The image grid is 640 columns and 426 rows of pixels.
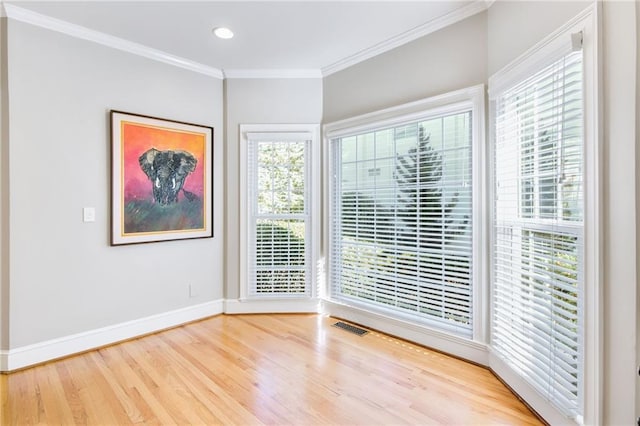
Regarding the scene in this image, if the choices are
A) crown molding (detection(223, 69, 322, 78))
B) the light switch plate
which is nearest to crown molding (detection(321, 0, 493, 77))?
crown molding (detection(223, 69, 322, 78))

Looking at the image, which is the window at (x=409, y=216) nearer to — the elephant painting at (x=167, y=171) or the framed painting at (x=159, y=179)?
the framed painting at (x=159, y=179)

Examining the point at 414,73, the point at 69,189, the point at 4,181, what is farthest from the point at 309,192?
the point at 4,181

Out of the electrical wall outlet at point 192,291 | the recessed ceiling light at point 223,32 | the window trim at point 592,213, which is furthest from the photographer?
the electrical wall outlet at point 192,291

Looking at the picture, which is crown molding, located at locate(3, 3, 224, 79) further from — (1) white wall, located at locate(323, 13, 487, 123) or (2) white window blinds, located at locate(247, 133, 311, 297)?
(1) white wall, located at locate(323, 13, 487, 123)

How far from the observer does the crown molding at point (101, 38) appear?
2402 mm

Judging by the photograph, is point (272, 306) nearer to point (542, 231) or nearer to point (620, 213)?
point (542, 231)

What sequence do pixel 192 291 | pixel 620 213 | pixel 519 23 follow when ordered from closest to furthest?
pixel 620 213 → pixel 519 23 → pixel 192 291

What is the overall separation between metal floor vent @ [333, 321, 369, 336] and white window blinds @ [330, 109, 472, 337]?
232mm

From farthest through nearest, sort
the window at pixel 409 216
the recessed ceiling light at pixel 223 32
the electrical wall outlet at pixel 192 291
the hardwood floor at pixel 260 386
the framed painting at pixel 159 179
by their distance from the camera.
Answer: the electrical wall outlet at pixel 192 291 → the framed painting at pixel 159 179 → the recessed ceiling light at pixel 223 32 → the window at pixel 409 216 → the hardwood floor at pixel 260 386

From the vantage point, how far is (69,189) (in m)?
2.62

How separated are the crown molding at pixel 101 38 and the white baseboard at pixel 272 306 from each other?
2498 millimetres

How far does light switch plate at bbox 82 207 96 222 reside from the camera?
106 inches

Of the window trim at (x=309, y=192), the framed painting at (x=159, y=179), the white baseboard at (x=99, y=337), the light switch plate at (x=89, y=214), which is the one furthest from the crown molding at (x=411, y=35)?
the white baseboard at (x=99, y=337)

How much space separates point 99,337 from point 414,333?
2689 mm
